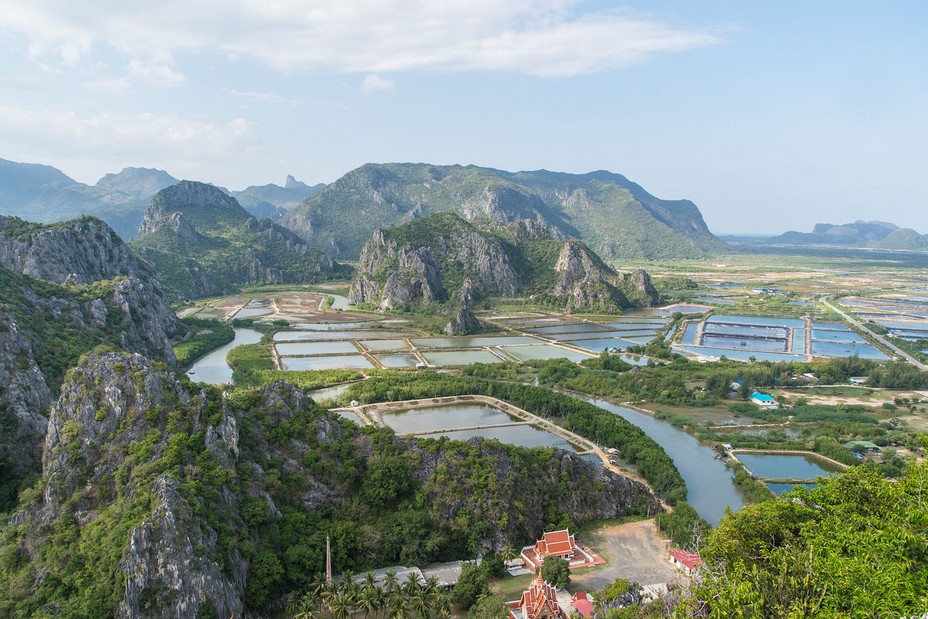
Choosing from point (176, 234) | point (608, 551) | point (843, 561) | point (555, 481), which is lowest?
point (608, 551)

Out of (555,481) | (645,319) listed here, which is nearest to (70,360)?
(555,481)

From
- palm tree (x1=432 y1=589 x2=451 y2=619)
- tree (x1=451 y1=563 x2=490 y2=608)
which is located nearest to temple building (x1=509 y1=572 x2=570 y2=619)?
tree (x1=451 y1=563 x2=490 y2=608)

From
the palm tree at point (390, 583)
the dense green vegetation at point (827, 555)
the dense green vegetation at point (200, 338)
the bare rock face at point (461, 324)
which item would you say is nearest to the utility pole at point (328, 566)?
the palm tree at point (390, 583)

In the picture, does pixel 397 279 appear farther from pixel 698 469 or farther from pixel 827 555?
pixel 827 555

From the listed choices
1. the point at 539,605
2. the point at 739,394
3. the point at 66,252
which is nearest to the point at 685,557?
the point at 539,605

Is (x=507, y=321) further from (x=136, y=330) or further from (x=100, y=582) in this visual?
(x=100, y=582)

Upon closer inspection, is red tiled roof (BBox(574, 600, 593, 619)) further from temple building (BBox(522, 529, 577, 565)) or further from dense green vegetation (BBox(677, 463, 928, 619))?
dense green vegetation (BBox(677, 463, 928, 619))

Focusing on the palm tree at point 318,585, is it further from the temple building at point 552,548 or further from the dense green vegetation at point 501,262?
the dense green vegetation at point 501,262
